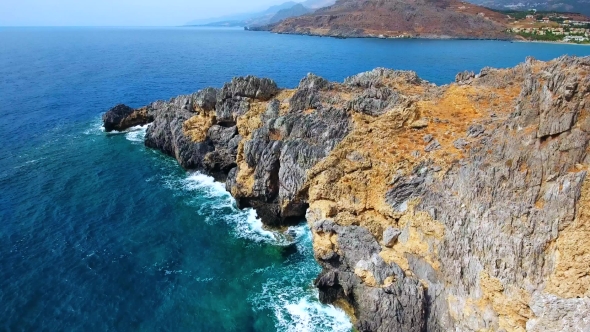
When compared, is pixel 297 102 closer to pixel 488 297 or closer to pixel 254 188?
pixel 254 188

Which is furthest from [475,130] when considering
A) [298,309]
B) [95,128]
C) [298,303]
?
[95,128]

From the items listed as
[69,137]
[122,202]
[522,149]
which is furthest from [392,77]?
[69,137]

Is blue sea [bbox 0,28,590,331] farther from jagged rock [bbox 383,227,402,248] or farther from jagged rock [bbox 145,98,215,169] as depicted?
jagged rock [bbox 383,227,402,248]

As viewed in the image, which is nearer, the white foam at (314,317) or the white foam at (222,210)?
the white foam at (314,317)

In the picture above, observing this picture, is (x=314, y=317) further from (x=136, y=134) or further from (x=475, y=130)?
(x=136, y=134)

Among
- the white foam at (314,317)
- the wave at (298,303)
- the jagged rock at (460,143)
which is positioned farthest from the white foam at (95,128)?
the jagged rock at (460,143)

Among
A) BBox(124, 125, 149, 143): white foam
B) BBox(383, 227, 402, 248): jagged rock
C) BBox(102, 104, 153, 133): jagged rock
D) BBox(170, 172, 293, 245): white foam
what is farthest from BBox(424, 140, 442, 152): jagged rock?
BBox(102, 104, 153, 133): jagged rock

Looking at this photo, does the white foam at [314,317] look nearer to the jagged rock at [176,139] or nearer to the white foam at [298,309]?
the white foam at [298,309]
